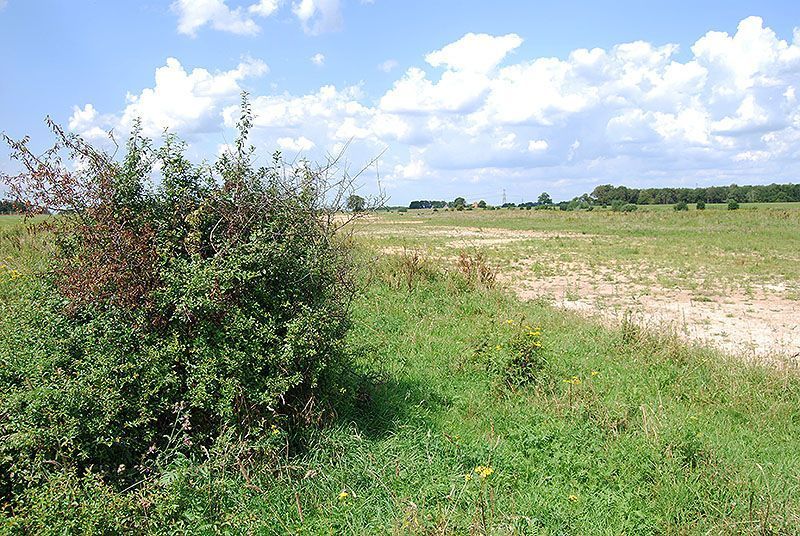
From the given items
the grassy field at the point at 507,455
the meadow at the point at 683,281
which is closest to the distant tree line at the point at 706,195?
the meadow at the point at 683,281

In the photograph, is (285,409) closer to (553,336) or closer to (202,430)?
(202,430)

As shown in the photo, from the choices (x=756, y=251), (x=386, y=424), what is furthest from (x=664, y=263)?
(x=386, y=424)

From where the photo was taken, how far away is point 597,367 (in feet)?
21.8

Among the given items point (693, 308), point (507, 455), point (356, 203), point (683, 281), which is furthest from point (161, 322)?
point (683, 281)

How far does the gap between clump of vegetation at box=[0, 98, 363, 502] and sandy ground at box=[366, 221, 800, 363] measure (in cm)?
618

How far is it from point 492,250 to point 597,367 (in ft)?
60.6

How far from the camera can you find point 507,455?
14.4 ft

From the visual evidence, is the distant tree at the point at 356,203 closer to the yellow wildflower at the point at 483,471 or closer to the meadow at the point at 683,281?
the meadow at the point at 683,281

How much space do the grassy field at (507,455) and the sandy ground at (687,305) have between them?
6.20 ft

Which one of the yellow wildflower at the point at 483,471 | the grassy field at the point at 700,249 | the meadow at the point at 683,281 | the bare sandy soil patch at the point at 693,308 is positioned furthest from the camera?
the grassy field at the point at 700,249

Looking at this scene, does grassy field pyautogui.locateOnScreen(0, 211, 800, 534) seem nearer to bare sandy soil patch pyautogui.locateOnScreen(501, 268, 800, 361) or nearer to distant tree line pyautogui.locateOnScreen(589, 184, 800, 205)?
bare sandy soil patch pyautogui.locateOnScreen(501, 268, 800, 361)

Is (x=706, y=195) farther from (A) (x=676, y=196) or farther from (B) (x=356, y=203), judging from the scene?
(B) (x=356, y=203)

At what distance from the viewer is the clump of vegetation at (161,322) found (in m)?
3.50

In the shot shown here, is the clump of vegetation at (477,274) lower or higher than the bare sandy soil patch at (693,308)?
higher
